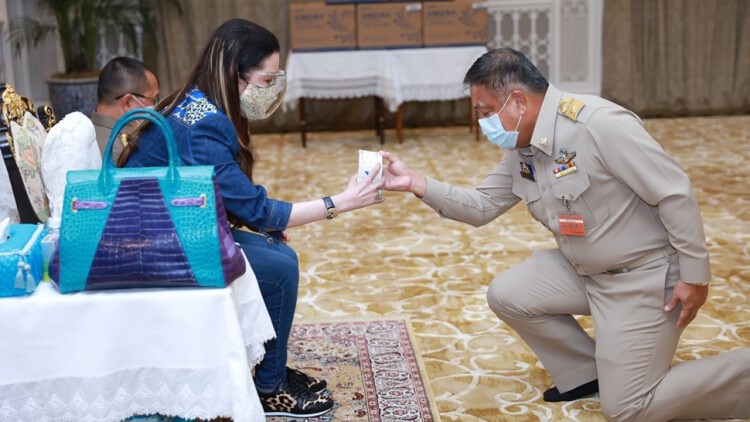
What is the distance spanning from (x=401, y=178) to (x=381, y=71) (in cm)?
501

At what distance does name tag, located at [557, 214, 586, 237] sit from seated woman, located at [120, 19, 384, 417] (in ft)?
1.92

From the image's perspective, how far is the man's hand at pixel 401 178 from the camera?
3281 mm

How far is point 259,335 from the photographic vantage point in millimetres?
2432

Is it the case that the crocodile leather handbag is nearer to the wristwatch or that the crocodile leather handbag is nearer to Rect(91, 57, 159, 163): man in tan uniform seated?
the wristwatch

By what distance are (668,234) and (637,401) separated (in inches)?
20.6

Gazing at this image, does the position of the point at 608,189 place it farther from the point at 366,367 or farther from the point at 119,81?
the point at 119,81

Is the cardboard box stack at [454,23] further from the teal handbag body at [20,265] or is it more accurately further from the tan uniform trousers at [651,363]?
the teal handbag body at [20,265]

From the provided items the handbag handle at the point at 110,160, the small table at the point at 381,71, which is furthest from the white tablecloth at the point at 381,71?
the handbag handle at the point at 110,160

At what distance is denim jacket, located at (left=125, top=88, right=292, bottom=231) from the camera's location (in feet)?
9.09

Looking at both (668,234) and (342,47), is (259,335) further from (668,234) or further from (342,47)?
(342,47)

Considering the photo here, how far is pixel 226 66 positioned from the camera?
2.89 meters

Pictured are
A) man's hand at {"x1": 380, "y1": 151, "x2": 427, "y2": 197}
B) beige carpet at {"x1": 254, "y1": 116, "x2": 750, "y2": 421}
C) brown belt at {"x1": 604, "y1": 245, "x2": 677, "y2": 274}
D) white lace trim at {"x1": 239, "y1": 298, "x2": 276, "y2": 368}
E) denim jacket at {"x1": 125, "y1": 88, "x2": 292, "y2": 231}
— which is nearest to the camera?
white lace trim at {"x1": 239, "y1": 298, "x2": 276, "y2": 368}

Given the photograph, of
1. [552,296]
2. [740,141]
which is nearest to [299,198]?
[552,296]

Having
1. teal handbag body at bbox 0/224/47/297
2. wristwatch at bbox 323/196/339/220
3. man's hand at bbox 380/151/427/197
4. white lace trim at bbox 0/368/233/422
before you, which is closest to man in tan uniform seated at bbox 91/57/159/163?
man's hand at bbox 380/151/427/197
